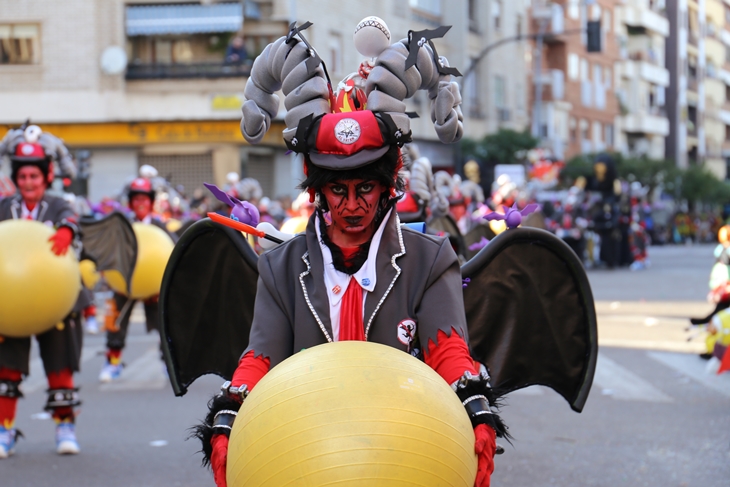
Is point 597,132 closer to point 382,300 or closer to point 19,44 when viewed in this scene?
point 19,44

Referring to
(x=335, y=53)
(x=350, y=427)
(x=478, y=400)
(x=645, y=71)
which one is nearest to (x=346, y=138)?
(x=478, y=400)

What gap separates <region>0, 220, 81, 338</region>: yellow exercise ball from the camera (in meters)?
6.53

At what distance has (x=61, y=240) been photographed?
22.5 ft

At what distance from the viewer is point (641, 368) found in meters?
10.7

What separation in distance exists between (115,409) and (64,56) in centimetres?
2314

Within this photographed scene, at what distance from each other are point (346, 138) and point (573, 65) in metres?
51.9

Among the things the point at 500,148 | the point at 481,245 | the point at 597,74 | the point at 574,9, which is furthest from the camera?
the point at 597,74

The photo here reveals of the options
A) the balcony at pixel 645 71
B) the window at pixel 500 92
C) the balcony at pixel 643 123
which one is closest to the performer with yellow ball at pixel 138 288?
the window at pixel 500 92

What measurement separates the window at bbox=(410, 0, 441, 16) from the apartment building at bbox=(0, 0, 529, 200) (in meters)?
7.47

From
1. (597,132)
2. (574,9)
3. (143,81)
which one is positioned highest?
(574,9)

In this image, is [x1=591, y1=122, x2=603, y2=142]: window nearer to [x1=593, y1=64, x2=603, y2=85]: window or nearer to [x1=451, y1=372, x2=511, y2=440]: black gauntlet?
[x1=593, y1=64, x2=603, y2=85]: window

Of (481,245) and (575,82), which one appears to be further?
(575,82)

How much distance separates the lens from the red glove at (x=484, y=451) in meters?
2.95

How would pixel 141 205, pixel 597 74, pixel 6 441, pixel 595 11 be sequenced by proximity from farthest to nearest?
pixel 597 74 → pixel 595 11 → pixel 141 205 → pixel 6 441
